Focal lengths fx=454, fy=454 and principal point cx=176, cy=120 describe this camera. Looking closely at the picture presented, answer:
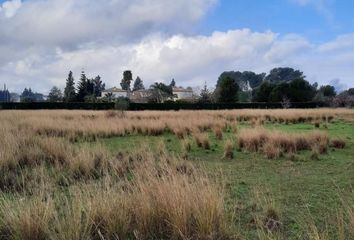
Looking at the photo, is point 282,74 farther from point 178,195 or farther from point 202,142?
point 178,195

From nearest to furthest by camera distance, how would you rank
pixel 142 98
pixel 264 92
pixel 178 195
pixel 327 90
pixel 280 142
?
pixel 178 195 < pixel 280 142 < pixel 264 92 < pixel 327 90 < pixel 142 98

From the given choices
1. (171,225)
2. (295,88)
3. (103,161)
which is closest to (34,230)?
(171,225)

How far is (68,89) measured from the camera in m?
98.0

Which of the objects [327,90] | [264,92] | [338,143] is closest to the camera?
[338,143]

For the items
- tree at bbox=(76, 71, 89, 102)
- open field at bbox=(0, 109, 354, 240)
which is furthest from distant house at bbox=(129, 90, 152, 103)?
open field at bbox=(0, 109, 354, 240)

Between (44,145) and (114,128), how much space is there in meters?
8.11

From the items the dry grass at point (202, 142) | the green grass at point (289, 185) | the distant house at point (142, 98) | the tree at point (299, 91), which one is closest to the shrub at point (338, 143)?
the green grass at point (289, 185)

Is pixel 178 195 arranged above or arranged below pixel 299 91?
below

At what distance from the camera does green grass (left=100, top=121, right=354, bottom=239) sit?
520 cm

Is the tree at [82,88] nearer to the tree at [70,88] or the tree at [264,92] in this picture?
the tree at [70,88]

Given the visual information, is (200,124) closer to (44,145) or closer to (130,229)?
(44,145)

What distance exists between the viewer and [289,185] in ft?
24.7

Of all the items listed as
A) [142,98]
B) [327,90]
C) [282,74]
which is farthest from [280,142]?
[282,74]

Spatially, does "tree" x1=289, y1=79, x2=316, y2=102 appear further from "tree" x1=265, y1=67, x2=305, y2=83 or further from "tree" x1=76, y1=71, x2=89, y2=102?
"tree" x1=265, y1=67, x2=305, y2=83
